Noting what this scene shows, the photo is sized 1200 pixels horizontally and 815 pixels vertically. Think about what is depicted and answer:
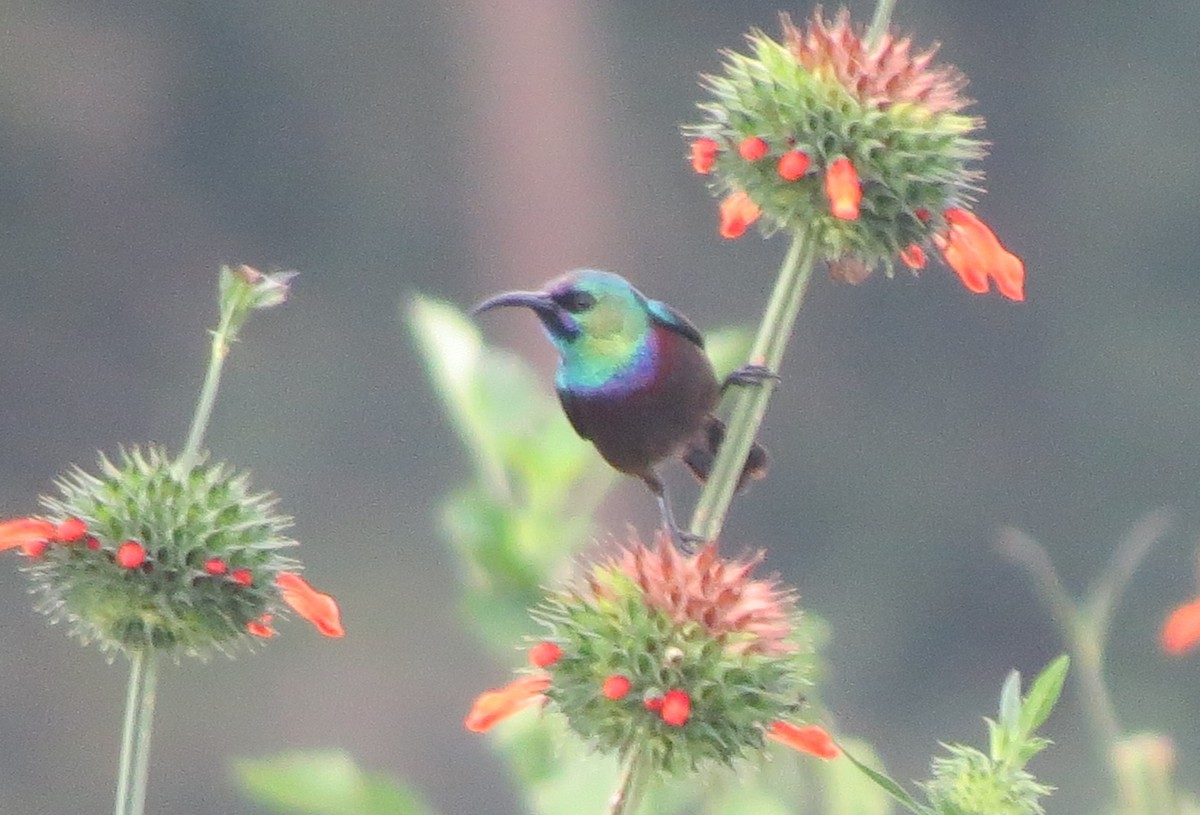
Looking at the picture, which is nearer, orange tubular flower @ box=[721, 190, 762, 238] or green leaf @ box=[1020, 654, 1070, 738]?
green leaf @ box=[1020, 654, 1070, 738]

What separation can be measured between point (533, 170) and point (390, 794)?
1718mm

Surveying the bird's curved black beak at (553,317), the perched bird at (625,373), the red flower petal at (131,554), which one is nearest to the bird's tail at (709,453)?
the perched bird at (625,373)

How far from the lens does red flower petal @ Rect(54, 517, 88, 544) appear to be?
31.2 inches

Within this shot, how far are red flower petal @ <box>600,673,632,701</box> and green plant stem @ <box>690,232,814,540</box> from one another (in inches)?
2.9

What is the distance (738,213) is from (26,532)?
401mm

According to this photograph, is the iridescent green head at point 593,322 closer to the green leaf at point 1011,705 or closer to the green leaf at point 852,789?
the green leaf at point 852,789

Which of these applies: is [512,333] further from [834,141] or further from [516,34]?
[834,141]

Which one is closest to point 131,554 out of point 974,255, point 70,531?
point 70,531

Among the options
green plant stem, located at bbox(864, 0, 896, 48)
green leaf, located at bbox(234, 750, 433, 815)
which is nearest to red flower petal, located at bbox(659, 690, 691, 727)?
green plant stem, located at bbox(864, 0, 896, 48)

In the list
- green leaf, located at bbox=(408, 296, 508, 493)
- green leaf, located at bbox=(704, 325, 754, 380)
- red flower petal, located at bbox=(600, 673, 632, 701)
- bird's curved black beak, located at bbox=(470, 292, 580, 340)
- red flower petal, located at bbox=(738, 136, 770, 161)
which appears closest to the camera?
red flower petal, located at bbox=(600, 673, 632, 701)

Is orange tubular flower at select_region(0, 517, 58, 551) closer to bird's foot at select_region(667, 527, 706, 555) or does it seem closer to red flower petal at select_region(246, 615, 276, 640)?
red flower petal at select_region(246, 615, 276, 640)

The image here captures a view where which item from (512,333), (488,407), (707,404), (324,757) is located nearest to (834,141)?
(707,404)

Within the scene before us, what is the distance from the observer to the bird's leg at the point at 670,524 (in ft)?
2.69

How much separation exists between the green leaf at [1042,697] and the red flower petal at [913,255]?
238mm
